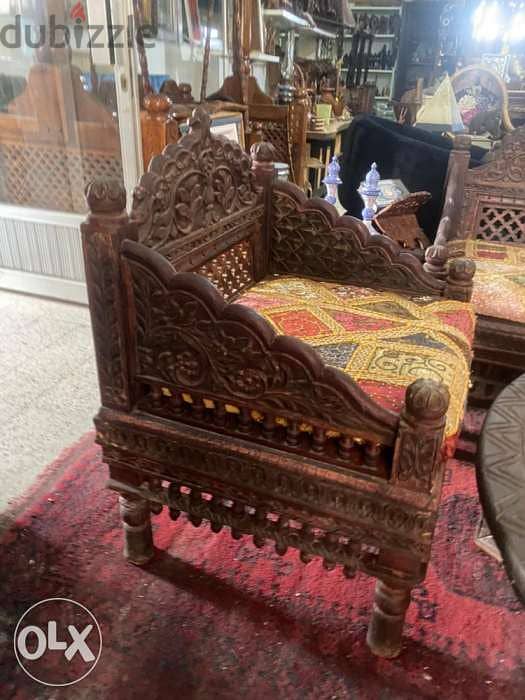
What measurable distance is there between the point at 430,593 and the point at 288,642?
1.27 feet

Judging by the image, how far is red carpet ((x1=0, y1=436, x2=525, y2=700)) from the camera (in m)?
1.12

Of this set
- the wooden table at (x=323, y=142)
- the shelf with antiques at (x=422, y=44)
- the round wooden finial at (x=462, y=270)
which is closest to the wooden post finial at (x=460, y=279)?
the round wooden finial at (x=462, y=270)

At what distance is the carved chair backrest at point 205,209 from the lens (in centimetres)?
118

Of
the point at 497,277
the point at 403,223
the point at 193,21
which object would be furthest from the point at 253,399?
the point at 193,21

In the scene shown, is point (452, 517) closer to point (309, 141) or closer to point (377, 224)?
point (377, 224)

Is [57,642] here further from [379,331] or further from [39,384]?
[39,384]

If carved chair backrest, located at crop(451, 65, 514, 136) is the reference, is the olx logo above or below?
below

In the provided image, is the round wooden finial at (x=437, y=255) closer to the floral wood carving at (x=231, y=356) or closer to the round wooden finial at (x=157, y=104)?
the floral wood carving at (x=231, y=356)

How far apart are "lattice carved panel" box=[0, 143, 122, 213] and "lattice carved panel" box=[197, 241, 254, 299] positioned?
1.34 m

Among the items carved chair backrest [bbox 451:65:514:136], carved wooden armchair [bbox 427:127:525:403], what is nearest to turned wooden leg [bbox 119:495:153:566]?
carved wooden armchair [bbox 427:127:525:403]

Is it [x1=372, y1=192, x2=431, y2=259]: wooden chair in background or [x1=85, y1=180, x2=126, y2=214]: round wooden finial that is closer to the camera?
[x1=85, y1=180, x2=126, y2=214]: round wooden finial

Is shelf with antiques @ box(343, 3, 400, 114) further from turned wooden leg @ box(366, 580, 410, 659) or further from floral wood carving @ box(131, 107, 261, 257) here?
turned wooden leg @ box(366, 580, 410, 659)

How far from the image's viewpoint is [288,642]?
1.20 metres

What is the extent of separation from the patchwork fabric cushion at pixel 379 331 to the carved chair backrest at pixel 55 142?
147cm
